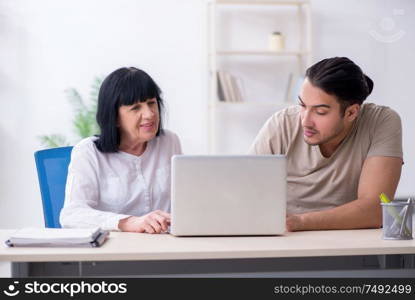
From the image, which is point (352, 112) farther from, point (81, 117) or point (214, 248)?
point (81, 117)

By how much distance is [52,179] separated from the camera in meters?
2.58

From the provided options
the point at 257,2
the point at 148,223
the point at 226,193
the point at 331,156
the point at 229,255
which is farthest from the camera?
the point at 257,2

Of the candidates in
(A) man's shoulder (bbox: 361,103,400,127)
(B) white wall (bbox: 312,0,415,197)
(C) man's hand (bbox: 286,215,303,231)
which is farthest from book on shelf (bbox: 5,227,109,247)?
(B) white wall (bbox: 312,0,415,197)

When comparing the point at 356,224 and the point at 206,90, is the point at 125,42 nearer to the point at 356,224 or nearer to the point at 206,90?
the point at 206,90

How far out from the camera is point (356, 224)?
7.09 feet

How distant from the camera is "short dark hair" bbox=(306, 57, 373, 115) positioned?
7.63ft

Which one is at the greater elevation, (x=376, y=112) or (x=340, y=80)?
(x=340, y=80)

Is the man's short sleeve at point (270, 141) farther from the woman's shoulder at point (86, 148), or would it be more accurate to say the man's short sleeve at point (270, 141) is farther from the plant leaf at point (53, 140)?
the plant leaf at point (53, 140)

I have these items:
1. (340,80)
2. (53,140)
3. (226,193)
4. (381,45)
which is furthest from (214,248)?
(381,45)

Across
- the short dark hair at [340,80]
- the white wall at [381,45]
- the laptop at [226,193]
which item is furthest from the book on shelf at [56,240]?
the white wall at [381,45]

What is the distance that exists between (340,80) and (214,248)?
34.9 inches

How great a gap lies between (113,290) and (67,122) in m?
3.55

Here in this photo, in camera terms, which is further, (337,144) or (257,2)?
(257,2)

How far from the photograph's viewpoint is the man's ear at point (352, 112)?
2.38 metres
